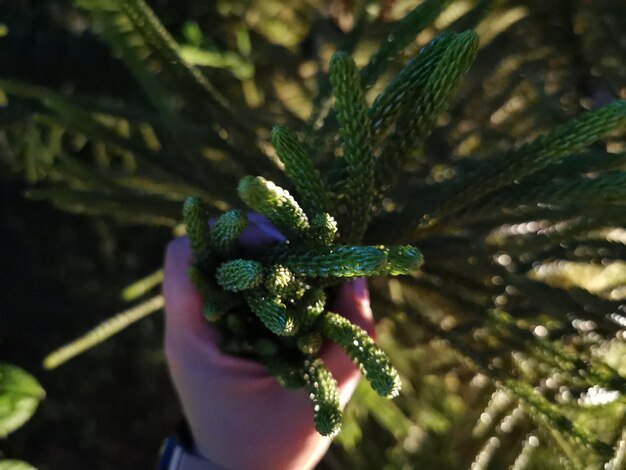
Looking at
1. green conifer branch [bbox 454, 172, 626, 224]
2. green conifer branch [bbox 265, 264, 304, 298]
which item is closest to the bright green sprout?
green conifer branch [bbox 265, 264, 304, 298]

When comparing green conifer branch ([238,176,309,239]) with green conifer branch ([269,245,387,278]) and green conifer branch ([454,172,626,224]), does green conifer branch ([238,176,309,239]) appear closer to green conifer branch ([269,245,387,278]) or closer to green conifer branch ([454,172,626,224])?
green conifer branch ([269,245,387,278])

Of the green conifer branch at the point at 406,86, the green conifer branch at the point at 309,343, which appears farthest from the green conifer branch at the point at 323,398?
the green conifer branch at the point at 406,86

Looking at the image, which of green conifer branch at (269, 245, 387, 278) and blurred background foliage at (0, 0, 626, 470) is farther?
blurred background foliage at (0, 0, 626, 470)

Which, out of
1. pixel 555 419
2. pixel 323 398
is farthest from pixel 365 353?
pixel 555 419

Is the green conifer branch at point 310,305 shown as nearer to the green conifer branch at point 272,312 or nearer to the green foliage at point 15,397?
the green conifer branch at point 272,312

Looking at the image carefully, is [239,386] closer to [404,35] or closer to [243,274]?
[243,274]
